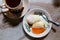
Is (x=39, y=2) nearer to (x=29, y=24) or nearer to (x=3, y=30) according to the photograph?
(x=29, y=24)

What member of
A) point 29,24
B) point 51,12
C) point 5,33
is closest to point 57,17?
point 51,12

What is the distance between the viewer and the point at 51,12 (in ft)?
3.02

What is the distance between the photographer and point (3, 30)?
91 centimetres

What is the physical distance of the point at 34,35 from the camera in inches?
34.3

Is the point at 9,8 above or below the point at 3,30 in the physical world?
above

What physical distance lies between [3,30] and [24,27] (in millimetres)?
112

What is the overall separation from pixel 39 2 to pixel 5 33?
9.2 inches

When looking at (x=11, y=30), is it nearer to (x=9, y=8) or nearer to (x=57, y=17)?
(x=9, y=8)

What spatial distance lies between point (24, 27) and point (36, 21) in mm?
65

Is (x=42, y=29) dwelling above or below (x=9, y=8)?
below

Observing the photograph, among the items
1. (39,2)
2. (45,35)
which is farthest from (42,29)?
(39,2)

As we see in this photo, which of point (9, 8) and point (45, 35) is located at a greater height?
point (9, 8)

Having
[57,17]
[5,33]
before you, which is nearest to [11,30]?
[5,33]

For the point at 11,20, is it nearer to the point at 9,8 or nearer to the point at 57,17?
the point at 9,8
